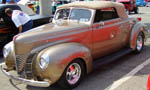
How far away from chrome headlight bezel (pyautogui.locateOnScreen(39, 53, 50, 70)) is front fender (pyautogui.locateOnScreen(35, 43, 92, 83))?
0.05 meters

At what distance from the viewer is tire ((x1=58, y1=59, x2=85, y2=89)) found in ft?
12.6

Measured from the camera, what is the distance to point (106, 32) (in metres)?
5.15

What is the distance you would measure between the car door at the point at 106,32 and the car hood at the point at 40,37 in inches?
23.0

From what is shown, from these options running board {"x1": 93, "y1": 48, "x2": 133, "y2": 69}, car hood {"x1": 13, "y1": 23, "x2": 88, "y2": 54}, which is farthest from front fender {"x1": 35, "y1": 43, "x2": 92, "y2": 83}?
running board {"x1": 93, "y1": 48, "x2": 133, "y2": 69}

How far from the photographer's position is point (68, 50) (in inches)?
153

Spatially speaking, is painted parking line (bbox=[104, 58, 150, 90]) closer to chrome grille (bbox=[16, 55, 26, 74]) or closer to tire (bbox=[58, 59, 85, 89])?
tire (bbox=[58, 59, 85, 89])

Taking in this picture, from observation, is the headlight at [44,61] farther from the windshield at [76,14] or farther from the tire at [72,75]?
the windshield at [76,14]

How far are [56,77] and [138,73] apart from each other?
2.23 meters

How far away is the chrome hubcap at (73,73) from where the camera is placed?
4.02m

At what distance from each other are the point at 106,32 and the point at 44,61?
2.13m

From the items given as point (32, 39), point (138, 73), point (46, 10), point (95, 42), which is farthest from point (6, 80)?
point (46, 10)

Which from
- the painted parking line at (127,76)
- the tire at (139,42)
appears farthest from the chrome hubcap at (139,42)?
the painted parking line at (127,76)

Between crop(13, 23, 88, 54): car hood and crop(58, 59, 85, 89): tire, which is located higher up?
crop(13, 23, 88, 54): car hood

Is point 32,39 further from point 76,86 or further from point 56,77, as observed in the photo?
point 76,86
